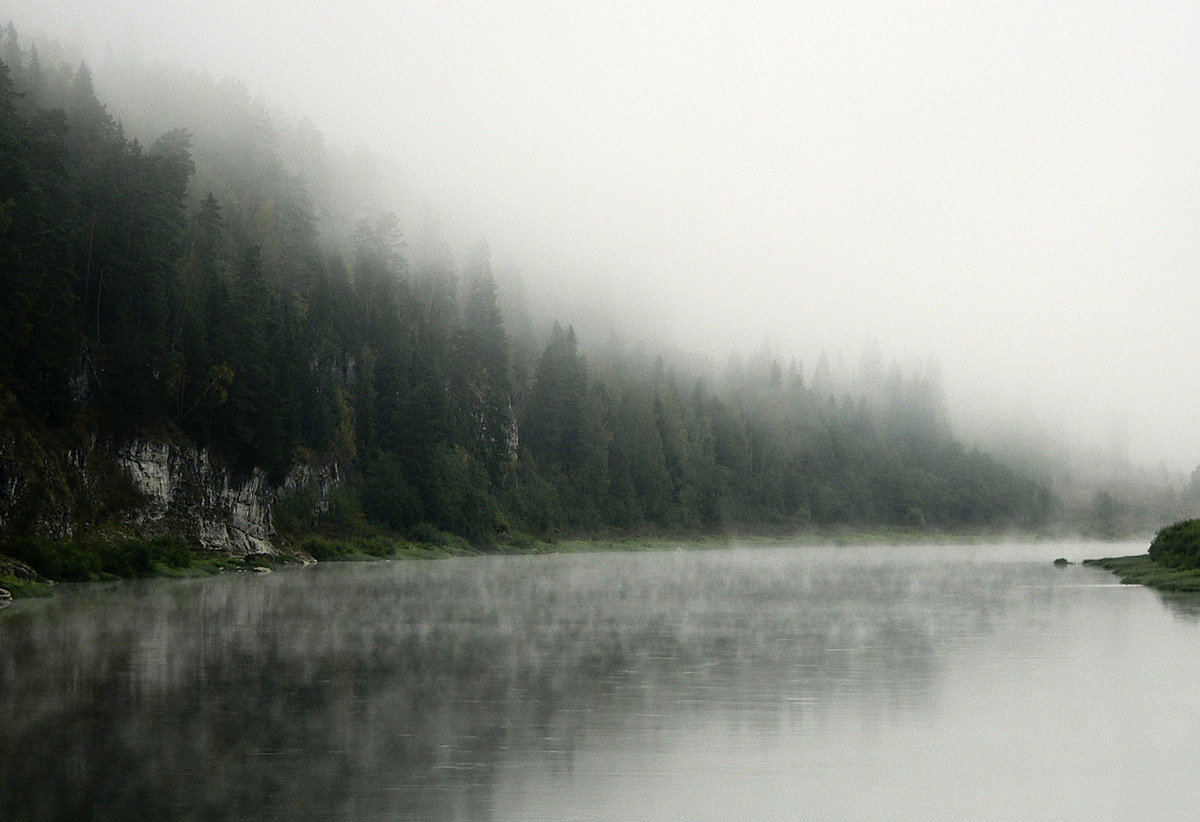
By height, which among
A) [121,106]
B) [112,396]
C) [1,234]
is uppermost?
[121,106]

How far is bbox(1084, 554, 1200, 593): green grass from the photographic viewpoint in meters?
58.5

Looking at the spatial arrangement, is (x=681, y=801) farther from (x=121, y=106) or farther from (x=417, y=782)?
(x=121, y=106)

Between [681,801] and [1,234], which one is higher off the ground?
[1,234]

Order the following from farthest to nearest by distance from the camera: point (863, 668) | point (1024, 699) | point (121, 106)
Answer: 1. point (121, 106)
2. point (863, 668)
3. point (1024, 699)

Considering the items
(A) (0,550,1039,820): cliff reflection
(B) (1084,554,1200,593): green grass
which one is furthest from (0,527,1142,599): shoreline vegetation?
(A) (0,550,1039,820): cliff reflection

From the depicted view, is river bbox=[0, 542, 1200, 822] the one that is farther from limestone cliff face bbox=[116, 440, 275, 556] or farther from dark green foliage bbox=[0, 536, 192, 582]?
limestone cliff face bbox=[116, 440, 275, 556]

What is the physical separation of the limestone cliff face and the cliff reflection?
77.4 ft

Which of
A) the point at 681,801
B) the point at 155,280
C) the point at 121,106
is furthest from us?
the point at 121,106

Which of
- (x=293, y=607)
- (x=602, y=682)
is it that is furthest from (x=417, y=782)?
(x=293, y=607)

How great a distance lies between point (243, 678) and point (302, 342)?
9742cm

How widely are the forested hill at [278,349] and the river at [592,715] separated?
35049mm

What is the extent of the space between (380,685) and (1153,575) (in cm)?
5734

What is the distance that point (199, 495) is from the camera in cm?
8019

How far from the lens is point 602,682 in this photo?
25.4m
